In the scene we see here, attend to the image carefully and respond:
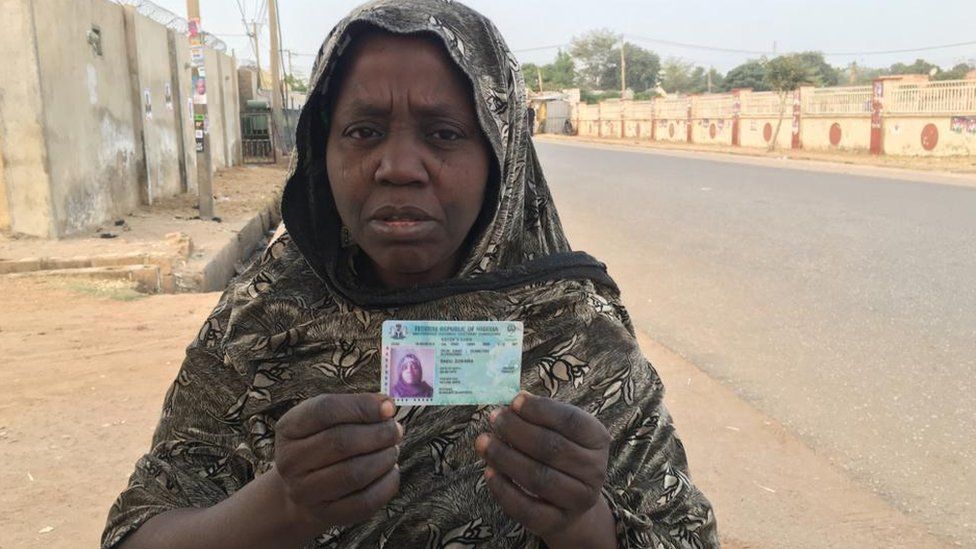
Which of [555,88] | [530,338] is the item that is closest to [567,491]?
[530,338]

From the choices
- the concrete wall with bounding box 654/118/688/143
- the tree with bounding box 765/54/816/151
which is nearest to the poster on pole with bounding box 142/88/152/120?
the tree with bounding box 765/54/816/151

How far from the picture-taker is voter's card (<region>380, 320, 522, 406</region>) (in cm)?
130

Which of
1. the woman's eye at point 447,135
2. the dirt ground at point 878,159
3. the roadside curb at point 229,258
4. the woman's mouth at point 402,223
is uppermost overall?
the woman's eye at point 447,135

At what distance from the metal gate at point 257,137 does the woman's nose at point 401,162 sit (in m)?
22.4

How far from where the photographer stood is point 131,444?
373 cm

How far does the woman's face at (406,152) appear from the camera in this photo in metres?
1.34

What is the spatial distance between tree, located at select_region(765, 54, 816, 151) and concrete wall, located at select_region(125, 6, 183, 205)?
22.8 metres

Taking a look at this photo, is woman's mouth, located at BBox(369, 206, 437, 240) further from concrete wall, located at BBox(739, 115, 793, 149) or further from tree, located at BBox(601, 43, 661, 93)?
tree, located at BBox(601, 43, 661, 93)

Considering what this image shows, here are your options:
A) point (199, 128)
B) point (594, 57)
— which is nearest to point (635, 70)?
point (594, 57)

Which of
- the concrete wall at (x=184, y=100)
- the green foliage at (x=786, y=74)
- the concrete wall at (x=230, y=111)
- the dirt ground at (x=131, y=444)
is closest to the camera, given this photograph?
the dirt ground at (x=131, y=444)

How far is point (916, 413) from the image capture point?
4020mm

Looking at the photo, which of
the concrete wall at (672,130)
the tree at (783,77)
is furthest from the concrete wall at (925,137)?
the concrete wall at (672,130)

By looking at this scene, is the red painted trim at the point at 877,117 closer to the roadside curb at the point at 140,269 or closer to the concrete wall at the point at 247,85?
the concrete wall at the point at 247,85

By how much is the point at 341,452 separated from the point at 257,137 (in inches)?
916
